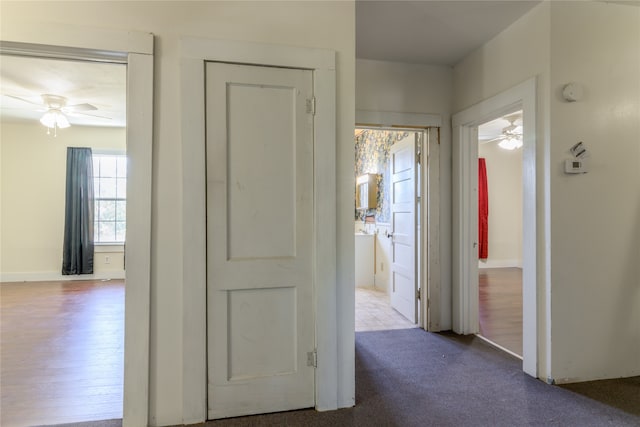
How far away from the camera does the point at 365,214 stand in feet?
20.0

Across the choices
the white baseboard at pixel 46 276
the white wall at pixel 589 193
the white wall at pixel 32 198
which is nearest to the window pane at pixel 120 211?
the white wall at pixel 32 198

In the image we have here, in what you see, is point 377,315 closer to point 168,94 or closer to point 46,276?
point 168,94

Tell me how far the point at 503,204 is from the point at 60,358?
25.5 ft

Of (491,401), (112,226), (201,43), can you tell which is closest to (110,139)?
(112,226)

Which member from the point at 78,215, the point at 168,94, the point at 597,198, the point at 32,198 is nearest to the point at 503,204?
the point at 597,198

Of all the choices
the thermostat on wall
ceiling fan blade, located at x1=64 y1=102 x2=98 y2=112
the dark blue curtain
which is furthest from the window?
the thermostat on wall

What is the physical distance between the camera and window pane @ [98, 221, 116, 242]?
21.0 ft

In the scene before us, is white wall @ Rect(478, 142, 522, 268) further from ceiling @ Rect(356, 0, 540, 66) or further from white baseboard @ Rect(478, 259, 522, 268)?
ceiling @ Rect(356, 0, 540, 66)

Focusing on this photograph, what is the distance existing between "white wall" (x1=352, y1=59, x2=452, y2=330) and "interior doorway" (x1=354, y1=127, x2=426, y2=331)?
8.9 inches

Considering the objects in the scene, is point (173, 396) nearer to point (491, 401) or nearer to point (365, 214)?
point (491, 401)

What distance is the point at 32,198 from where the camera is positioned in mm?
6039

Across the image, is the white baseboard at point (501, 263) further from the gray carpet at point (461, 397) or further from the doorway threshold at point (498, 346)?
the gray carpet at point (461, 397)

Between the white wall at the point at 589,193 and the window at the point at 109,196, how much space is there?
22.3 ft

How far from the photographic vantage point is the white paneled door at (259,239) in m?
1.91
